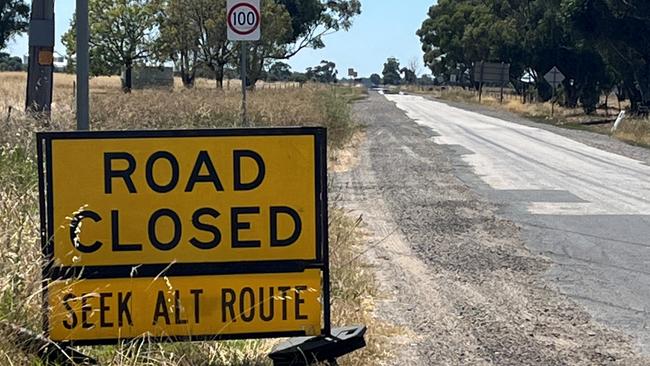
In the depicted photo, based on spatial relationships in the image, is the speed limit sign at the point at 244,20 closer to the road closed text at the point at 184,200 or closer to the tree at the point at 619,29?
the road closed text at the point at 184,200

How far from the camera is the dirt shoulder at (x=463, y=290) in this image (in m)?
4.90

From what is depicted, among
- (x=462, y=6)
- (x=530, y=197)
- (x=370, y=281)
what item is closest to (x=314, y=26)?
(x=462, y=6)

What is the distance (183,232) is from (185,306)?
0.37 m

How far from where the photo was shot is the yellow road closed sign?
3.92 metres

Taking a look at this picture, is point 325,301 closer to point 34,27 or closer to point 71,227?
point 71,227

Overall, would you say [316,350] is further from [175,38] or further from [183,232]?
[175,38]

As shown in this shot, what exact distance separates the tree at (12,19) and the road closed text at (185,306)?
6155cm

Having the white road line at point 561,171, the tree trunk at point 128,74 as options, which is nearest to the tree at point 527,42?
the white road line at point 561,171

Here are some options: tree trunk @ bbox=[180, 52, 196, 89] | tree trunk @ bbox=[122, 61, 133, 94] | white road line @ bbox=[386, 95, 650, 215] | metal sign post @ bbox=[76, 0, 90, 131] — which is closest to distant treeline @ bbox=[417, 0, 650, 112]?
white road line @ bbox=[386, 95, 650, 215]

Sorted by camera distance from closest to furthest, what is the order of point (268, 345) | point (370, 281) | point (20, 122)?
point (268, 345)
point (370, 281)
point (20, 122)

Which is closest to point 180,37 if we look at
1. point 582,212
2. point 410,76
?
point 582,212

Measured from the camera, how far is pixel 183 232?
13.1 ft

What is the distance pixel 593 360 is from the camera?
477cm

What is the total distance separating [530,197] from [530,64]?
44384mm
